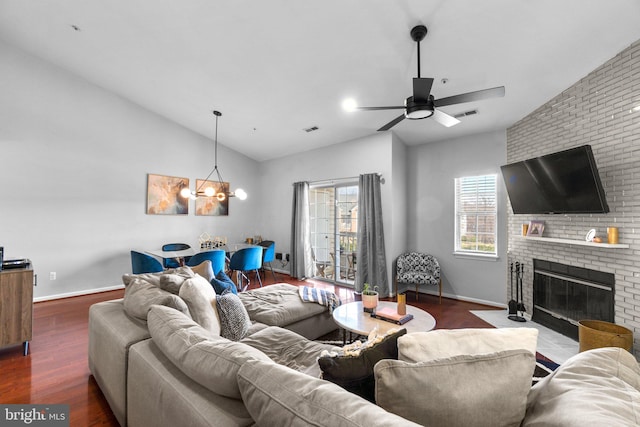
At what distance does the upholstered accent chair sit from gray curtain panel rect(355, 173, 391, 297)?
0.92 feet

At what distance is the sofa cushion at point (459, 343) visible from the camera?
102 centimetres

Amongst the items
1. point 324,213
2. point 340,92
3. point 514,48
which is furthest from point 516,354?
point 324,213

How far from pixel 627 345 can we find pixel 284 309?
9.96ft

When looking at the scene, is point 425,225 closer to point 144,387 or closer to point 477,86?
point 477,86

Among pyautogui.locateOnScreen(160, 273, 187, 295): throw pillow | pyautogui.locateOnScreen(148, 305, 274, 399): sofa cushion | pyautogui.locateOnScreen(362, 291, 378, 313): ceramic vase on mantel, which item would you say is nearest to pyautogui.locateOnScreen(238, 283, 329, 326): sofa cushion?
pyautogui.locateOnScreen(362, 291, 378, 313): ceramic vase on mantel

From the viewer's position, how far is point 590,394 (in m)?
0.79

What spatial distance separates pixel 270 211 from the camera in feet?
23.4

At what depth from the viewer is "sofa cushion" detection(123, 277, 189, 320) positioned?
6.15ft

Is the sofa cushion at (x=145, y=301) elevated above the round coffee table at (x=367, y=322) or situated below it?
above

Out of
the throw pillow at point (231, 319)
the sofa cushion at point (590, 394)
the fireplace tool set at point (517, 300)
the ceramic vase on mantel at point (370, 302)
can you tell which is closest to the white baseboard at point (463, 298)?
the fireplace tool set at point (517, 300)

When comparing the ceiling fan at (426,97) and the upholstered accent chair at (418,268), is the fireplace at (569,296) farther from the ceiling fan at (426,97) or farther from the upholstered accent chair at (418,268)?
→ the ceiling fan at (426,97)

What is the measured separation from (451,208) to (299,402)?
186 inches

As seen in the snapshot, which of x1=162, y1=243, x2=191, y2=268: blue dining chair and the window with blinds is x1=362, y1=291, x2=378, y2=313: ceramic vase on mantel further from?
x1=162, y1=243, x2=191, y2=268: blue dining chair

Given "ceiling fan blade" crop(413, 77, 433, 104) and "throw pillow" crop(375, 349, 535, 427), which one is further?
"ceiling fan blade" crop(413, 77, 433, 104)
